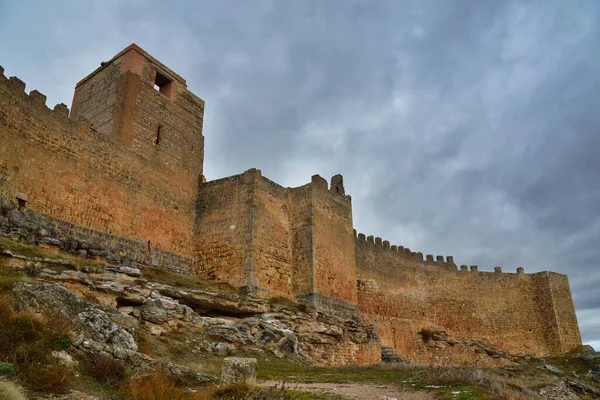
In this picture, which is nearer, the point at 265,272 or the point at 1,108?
the point at 1,108

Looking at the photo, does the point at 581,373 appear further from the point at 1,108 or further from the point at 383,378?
the point at 1,108

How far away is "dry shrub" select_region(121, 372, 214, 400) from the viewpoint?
698 centimetres

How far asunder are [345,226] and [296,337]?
6.98 meters

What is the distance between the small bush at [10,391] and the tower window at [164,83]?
16695 mm

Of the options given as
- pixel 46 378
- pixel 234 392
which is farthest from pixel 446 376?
pixel 46 378

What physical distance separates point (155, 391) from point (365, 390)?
413 cm

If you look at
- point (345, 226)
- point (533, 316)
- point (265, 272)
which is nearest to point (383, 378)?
point (265, 272)

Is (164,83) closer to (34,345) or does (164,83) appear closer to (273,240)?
(273,240)

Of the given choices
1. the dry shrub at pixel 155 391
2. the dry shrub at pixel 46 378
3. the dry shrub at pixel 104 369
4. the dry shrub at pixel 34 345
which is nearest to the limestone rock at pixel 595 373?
the dry shrub at pixel 155 391

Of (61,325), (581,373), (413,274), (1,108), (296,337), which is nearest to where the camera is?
(61,325)

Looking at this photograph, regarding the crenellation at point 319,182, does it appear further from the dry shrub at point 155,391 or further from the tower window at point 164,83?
the dry shrub at point 155,391

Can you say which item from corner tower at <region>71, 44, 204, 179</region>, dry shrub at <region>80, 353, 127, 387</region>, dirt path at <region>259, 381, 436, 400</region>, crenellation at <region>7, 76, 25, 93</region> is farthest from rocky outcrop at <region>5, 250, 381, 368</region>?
corner tower at <region>71, 44, 204, 179</region>

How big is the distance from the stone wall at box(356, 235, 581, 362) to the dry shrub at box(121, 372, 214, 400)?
60.7 feet

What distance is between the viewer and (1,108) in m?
14.0
